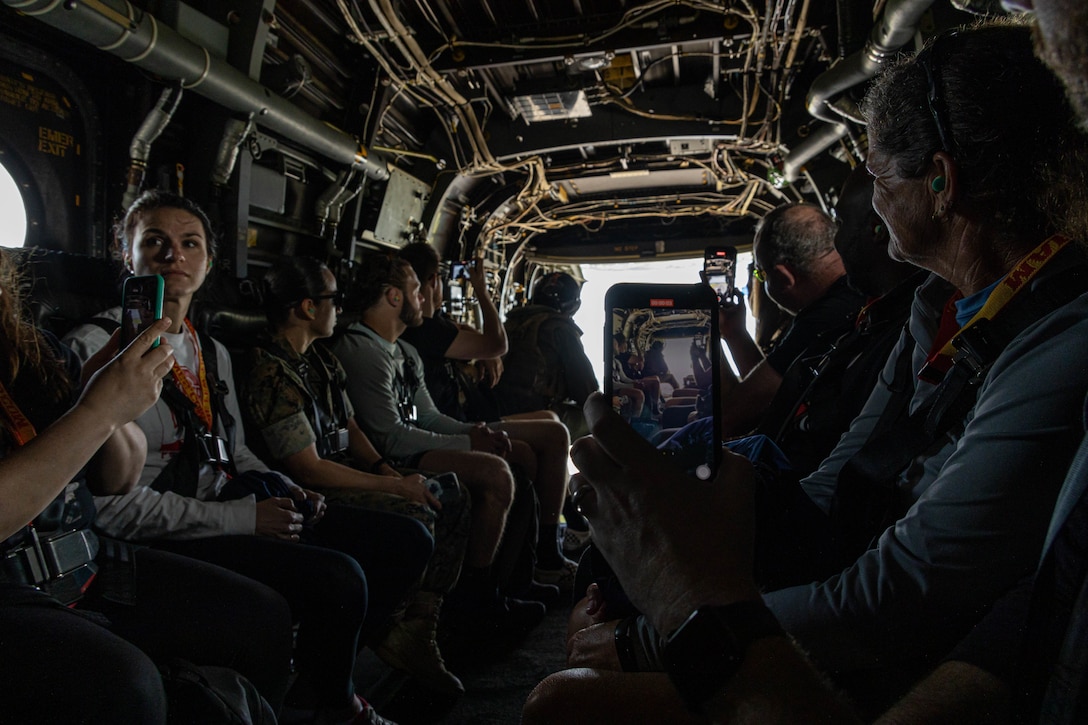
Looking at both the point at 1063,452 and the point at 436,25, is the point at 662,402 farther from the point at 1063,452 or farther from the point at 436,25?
the point at 436,25

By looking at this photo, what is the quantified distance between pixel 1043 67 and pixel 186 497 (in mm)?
2210

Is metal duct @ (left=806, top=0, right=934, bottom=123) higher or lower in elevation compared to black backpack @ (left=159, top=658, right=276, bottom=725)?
higher

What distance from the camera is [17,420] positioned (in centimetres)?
133

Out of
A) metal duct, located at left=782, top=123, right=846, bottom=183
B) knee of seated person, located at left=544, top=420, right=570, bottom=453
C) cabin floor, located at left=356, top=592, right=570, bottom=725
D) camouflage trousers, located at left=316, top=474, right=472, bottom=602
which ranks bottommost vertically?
cabin floor, located at left=356, top=592, right=570, bottom=725

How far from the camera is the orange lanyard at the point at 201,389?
2.03 metres

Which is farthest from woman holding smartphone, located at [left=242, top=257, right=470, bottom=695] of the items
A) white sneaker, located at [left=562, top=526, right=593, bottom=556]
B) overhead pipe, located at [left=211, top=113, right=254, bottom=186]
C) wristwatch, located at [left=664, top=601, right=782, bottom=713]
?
wristwatch, located at [left=664, top=601, right=782, bottom=713]

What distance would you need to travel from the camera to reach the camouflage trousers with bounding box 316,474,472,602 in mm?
2516

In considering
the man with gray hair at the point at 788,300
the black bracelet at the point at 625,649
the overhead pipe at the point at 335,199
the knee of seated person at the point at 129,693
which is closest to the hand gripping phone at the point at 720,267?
the man with gray hair at the point at 788,300

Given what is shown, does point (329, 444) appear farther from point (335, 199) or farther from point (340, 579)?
point (335, 199)

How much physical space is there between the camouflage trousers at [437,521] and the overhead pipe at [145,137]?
1.56m

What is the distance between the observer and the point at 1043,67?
85cm

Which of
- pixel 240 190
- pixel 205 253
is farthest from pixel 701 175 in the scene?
pixel 205 253

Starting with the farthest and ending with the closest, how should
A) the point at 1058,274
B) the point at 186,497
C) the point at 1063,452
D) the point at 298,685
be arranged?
the point at 298,685, the point at 186,497, the point at 1058,274, the point at 1063,452

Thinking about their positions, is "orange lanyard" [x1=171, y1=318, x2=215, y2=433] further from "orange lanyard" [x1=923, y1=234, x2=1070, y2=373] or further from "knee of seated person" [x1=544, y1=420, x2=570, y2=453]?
"orange lanyard" [x1=923, y1=234, x2=1070, y2=373]
